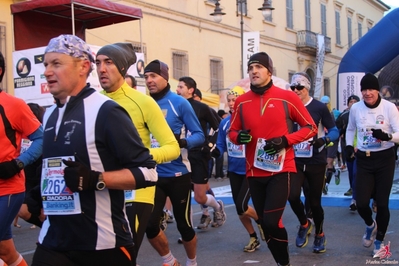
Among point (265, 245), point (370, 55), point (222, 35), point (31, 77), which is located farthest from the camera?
point (222, 35)

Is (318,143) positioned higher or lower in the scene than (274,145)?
lower

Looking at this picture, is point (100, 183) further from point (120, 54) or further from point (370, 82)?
point (370, 82)

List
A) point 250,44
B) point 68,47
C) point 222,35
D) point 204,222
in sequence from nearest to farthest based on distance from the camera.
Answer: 1. point 68,47
2. point 204,222
3. point 250,44
4. point 222,35

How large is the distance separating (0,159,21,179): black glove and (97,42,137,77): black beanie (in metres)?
1.06

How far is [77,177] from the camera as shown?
9.62 feet

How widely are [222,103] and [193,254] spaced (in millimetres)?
14415

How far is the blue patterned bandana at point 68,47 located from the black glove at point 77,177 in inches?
24.0

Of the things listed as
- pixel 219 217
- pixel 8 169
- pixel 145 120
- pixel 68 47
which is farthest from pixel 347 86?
pixel 68 47

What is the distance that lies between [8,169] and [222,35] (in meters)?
23.8

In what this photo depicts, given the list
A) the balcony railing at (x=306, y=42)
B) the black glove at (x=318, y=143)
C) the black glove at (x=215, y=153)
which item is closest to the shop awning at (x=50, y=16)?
the black glove at (x=215, y=153)

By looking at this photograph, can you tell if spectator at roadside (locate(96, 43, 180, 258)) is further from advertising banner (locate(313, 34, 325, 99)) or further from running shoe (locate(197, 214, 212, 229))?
advertising banner (locate(313, 34, 325, 99))

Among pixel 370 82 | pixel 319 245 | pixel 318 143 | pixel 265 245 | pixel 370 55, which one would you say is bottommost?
pixel 265 245

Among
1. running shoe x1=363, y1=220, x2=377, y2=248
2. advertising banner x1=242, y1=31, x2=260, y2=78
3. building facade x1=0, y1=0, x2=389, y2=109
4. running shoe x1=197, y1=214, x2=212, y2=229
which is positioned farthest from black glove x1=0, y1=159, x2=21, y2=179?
advertising banner x1=242, y1=31, x2=260, y2=78

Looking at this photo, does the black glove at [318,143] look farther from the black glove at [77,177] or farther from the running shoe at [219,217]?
the black glove at [77,177]
